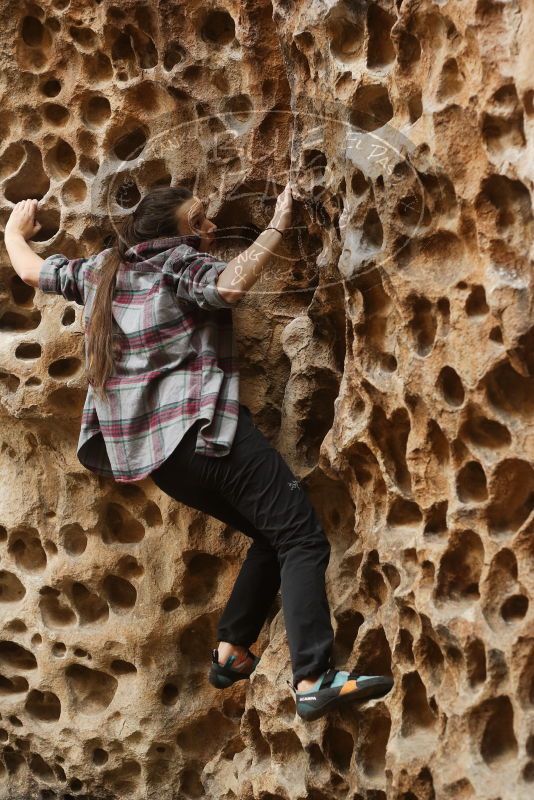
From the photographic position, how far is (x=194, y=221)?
10.6 ft

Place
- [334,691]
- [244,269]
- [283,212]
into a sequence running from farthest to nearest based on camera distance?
[283,212]
[244,269]
[334,691]

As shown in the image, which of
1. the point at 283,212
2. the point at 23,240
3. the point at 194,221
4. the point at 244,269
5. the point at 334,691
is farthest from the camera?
the point at 23,240

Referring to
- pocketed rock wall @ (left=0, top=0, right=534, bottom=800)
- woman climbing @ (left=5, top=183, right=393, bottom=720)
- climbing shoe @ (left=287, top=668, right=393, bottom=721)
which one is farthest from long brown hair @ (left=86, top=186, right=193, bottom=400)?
climbing shoe @ (left=287, top=668, right=393, bottom=721)

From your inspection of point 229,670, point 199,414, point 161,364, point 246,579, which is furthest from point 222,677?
point 161,364

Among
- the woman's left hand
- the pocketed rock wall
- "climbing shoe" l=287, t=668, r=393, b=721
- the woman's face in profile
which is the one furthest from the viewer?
the woman's left hand

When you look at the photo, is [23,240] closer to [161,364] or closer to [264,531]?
[161,364]

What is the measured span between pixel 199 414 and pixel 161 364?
0.18 meters

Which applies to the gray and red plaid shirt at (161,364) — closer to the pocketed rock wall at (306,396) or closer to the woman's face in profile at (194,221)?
the woman's face in profile at (194,221)

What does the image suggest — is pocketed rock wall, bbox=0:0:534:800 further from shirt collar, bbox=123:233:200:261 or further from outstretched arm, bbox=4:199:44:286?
shirt collar, bbox=123:233:200:261

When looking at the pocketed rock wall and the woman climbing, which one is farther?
the woman climbing

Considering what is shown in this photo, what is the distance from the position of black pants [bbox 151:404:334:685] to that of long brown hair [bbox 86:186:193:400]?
0.29 meters

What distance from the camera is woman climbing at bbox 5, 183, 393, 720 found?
2957mm

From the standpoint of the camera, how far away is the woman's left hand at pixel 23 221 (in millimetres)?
3484

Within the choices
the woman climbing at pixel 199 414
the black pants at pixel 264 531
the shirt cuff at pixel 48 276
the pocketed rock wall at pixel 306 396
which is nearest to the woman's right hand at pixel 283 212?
the woman climbing at pixel 199 414
